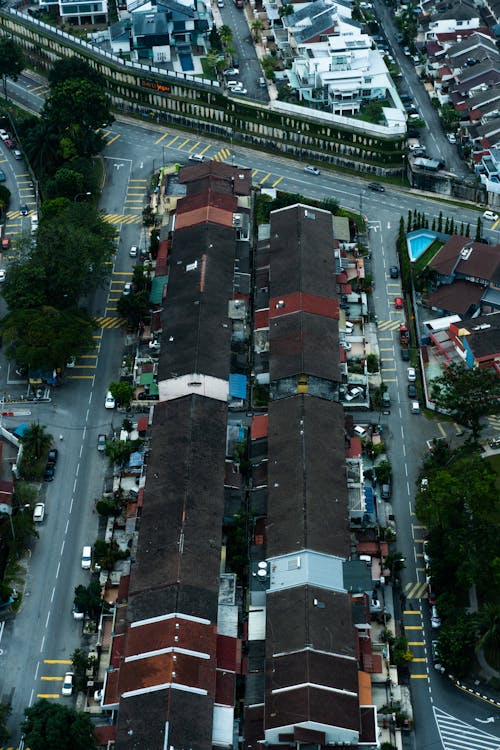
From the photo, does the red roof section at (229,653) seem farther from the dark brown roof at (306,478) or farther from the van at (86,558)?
the van at (86,558)

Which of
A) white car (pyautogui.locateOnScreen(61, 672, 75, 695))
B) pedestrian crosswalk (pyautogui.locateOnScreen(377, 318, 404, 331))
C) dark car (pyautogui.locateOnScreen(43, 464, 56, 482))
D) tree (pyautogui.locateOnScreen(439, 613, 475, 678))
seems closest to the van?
dark car (pyautogui.locateOnScreen(43, 464, 56, 482))

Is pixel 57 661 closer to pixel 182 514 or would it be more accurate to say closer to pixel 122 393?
pixel 182 514

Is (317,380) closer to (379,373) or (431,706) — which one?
(379,373)

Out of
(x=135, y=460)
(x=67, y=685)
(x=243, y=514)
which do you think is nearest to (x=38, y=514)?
(x=135, y=460)

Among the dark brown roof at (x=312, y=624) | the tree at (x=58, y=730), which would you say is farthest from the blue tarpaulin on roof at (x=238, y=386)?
the tree at (x=58, y=730)

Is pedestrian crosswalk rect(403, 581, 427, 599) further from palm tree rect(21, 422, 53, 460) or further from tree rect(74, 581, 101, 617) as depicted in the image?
palm tree rect(21, 422, 53, 460)
